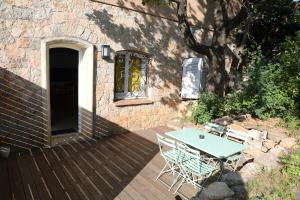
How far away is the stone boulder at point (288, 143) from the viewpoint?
5675 mm

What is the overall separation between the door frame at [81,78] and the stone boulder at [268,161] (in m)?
4.02

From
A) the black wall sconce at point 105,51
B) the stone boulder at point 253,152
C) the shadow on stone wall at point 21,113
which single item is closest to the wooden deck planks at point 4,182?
the shadow on stone wall at point 21,113

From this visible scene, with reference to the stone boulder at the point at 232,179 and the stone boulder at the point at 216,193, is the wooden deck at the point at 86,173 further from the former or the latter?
the stone boulder at the point at 216,193

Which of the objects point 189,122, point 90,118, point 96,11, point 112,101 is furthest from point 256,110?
point 96,11

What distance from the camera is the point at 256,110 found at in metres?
7.62

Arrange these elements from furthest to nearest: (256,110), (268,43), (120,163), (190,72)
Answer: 1. (268,43)
2. (190,72)
3. (256,110)
4. (120,163)

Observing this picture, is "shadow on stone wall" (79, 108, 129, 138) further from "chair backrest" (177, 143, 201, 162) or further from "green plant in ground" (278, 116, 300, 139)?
"green plant in ground" (278, 116, 300, 139)

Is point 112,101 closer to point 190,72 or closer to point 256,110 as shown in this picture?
point 190,72

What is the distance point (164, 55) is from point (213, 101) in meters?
2.03

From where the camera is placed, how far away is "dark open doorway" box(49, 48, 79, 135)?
7.65 m

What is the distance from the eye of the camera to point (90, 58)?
20.6 ft

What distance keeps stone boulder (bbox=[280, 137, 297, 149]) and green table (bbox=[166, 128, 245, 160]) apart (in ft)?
6.34

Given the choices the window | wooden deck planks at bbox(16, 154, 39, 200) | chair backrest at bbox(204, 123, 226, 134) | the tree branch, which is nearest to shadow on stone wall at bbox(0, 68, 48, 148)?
wooden deck planks at bbox(16, 154, 39, 200)

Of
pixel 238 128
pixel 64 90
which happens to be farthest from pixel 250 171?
pixel 64 90
